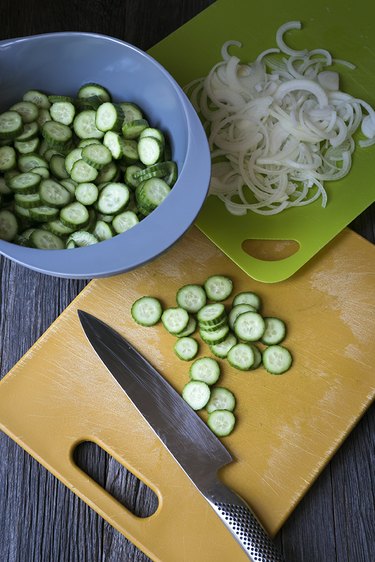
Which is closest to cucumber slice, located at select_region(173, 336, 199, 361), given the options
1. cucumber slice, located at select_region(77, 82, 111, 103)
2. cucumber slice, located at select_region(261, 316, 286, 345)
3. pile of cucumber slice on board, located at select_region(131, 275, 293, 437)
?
pile of cucumber slice on board, located at select_region(131, 275, 293, 437)

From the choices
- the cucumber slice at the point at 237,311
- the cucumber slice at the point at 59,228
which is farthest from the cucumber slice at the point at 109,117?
the cucumber slice at the point at 237,311

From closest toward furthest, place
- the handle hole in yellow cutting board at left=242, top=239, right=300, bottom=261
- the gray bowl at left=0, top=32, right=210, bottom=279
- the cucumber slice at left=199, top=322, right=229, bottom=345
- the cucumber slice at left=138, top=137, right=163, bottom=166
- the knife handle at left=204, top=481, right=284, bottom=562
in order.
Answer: the gray bowl at left=0, top=32, right=210, bottom=279 → the knife handle at left=204, top=481, right=284, bottom=562 → the cucumber slice at left=138, top=137, right=163, bottom=166 → the cucumber slice at left=199, top=322, right=229, bottom=345 → the handle hole in yellow cutting board at left=242, top=239, right=300, bottom=261

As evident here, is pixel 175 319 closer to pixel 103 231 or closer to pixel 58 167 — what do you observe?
pixel 103 231

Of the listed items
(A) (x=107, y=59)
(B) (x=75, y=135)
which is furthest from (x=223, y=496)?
(A) (x=107, y=59)

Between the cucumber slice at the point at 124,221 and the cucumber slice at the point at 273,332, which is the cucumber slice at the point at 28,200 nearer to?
the cucumber slice at the point at 124,221

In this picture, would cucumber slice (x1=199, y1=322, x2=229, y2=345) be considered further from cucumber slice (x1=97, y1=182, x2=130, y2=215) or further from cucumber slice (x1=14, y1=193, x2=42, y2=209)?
cucumber slice (x1=14, y1=193, x2=42, y2=209)

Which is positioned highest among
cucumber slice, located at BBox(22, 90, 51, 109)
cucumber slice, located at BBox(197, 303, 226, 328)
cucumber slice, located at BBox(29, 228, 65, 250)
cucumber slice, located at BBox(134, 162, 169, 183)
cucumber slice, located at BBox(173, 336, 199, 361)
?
cucumber slice, located at BBox(134, 162, 169, 183)

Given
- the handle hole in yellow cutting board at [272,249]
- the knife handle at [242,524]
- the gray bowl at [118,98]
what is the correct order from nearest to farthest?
the gray bowl at [118,98] < the knife handle at [242,524] < the handle hole in yellow cutting board at [272,249]
